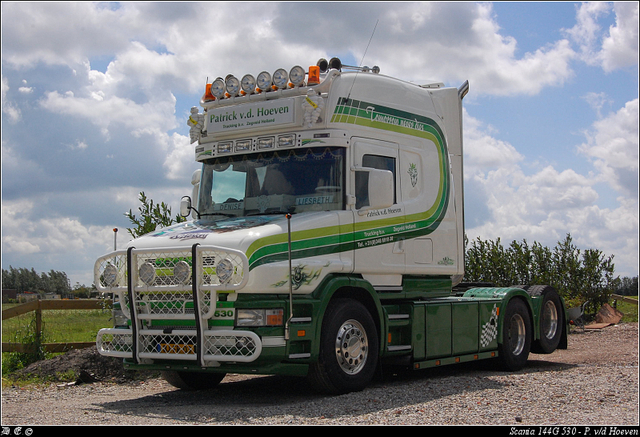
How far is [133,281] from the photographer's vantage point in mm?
8383

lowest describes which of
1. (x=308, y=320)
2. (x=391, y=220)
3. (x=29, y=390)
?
(x=29, y=390)

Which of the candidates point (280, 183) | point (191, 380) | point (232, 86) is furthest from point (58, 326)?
point (280, 183)

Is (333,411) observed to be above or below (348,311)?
below

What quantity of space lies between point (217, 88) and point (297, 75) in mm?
1326

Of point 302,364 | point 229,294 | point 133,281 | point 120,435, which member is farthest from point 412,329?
point 120,435

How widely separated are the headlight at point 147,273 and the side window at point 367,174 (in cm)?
274

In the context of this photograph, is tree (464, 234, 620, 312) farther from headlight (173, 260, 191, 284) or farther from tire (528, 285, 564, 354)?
headlight (173, 260, 191, 284)

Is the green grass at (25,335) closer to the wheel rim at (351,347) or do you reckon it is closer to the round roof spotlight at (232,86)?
the round roof spotlight at (232,86)

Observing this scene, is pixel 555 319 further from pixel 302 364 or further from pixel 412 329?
pixel 302 364

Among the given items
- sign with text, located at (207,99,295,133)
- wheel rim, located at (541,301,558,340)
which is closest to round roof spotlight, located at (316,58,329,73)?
sign with text, located at (207,99,295,133)

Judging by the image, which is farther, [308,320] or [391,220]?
[391,220]

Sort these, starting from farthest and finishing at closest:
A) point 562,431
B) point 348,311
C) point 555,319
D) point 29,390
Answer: point 555,319
point 29,390
point 348,311
point 562,431

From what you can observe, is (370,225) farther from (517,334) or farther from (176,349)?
(517,334)

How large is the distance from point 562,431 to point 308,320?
3.04 metres
